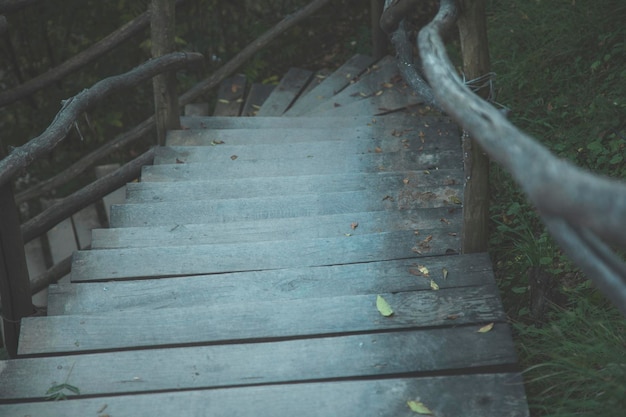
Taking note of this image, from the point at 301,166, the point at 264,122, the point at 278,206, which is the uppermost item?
the point at 264,122

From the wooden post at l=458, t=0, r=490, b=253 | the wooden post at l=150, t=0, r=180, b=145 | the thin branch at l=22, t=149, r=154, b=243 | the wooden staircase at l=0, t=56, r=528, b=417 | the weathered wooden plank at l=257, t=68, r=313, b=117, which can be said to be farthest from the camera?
the weathered wooden plank at l=257, t=68, r=313, b=117

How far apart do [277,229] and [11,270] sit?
3.85 ft

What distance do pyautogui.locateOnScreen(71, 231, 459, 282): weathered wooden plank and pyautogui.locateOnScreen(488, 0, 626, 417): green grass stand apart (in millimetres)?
467

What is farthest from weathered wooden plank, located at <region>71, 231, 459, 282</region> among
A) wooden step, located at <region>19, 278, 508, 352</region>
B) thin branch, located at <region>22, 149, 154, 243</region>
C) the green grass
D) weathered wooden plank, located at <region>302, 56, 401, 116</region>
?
weathered wooden plank, located at <region>302, 56, 401, 116</region>

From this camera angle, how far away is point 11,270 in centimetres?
298

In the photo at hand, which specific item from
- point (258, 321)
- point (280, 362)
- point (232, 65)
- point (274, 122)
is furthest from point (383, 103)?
point (280, 362)

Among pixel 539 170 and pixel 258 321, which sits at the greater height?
pixel 539 170

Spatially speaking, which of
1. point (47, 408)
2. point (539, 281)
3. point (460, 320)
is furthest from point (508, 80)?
point (47, 408)

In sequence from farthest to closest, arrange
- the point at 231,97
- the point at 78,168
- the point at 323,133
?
the point at 231,97, the point at 78,168, the point at 323,133

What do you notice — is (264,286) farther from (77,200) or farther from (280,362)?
(77,200)

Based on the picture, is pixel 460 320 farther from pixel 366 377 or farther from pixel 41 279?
pixel 41 279

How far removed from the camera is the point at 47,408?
2418 mm

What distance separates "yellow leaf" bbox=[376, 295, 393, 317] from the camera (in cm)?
268

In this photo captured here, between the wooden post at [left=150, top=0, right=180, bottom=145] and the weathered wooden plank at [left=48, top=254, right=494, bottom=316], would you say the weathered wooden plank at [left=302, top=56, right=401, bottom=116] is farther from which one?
the weathered wooden plank at [left=48, top=254, right=494, bottom=316]
